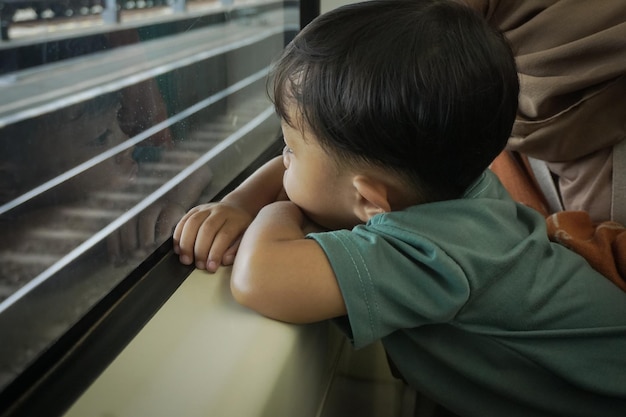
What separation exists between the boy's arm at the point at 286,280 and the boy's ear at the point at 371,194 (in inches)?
3.1

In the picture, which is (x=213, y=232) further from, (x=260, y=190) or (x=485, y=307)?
(x=485, y=307)

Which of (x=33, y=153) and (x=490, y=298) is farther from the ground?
(x=33, y=153)

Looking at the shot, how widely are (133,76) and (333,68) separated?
1.15ft

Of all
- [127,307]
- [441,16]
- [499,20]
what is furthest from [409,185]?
[499,20]

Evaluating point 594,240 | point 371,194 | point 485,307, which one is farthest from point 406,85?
point 594,240

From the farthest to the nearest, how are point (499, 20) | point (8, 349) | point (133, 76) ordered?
point (499, 20)
point (133, 76)
point (8, 349)

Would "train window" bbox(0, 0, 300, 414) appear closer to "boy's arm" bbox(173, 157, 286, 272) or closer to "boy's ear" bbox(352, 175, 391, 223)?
"boy's arm" bbox(173, 157, 286, 272)

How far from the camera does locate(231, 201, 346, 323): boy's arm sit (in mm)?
582

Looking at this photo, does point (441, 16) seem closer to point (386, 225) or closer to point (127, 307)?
point (386, 225)

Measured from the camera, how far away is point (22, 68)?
57 centimetres

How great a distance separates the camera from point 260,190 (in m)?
0.83

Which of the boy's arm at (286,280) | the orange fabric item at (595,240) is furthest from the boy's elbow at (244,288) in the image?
the orange fabric item at (595,240)

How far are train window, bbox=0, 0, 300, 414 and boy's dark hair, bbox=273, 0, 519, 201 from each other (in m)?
0.25

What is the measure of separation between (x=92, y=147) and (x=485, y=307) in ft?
1.63
